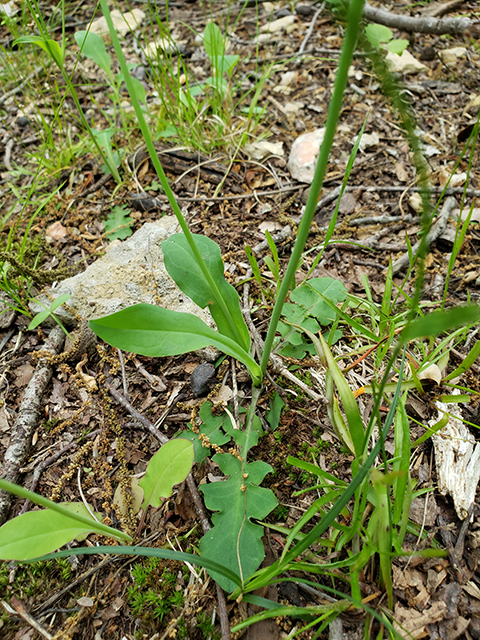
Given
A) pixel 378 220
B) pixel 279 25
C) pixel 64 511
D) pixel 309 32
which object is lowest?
pixel 378 220

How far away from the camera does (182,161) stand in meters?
2.46

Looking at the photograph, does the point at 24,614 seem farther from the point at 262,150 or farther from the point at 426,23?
the point at 426,23

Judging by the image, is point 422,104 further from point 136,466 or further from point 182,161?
point 136,466

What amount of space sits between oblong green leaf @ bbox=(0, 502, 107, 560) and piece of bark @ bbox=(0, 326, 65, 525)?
0.35m

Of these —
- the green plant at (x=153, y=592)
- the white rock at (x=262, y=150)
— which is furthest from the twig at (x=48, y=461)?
the white rock at (x=262, y=150)

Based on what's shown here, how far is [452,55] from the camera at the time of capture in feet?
9.39

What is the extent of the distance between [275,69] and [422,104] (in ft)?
3.50

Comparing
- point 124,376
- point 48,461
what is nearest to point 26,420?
point 48,461

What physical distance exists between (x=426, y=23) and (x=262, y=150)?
1541 mm

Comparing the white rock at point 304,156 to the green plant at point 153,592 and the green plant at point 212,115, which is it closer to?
the green plant at point 212,115

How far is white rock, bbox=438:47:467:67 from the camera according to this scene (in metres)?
2.84

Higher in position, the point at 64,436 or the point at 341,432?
the point at 64,436

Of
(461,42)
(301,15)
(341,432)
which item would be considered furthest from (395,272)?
(301,15)

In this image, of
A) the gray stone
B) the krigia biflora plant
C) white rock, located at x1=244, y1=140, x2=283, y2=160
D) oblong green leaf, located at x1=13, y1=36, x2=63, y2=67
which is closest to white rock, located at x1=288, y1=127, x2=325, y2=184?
white rock, located at x1=244, y1=140, x2=283, y2=160
